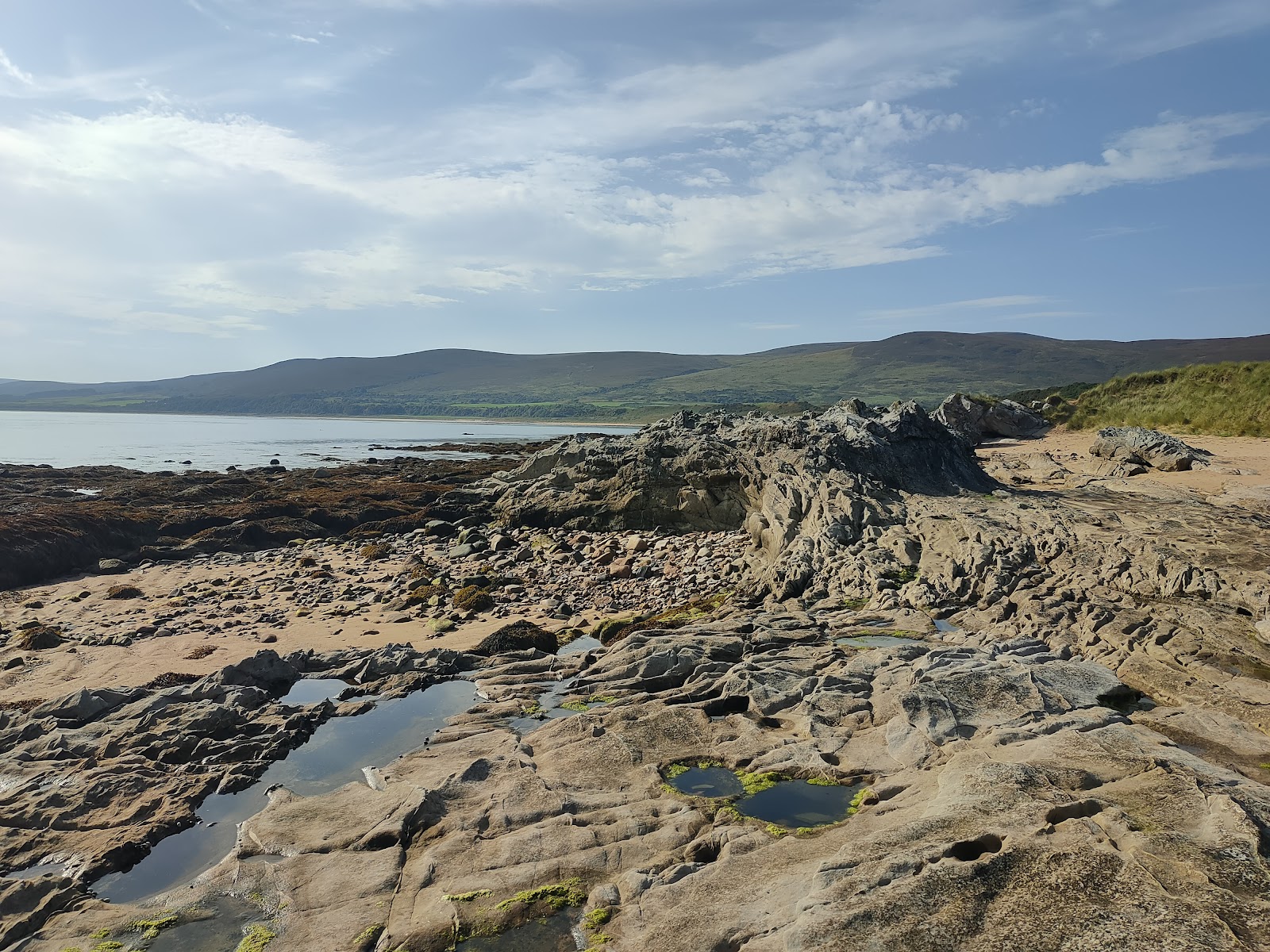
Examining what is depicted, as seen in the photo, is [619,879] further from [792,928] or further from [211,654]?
[211,654]

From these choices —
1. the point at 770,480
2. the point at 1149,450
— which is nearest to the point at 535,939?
the point at 770,480

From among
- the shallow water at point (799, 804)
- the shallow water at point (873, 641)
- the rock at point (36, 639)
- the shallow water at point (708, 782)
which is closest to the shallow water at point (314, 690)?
the shallow water at point (708, 782)

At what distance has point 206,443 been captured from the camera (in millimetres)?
92625

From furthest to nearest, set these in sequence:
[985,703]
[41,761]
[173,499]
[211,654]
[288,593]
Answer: [173,499]
[288,593]
[211,654]
[41,761]
[985,703]

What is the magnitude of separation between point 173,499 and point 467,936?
3928 centimetres

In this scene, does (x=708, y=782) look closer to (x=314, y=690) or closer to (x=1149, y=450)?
(x=314, y=690)

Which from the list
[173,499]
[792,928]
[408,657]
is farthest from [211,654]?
[173,499]

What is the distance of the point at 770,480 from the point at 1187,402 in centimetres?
2864

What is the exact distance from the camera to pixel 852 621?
45.0 ft

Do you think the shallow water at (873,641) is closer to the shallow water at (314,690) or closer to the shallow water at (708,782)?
the shallow water at (708,782)

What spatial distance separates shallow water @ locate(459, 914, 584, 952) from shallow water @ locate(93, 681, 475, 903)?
3.87m

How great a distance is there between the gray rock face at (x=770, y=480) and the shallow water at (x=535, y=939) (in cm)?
1078

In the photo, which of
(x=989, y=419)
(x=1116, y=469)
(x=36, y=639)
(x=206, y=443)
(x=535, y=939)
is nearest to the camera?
(x=535, y=939)

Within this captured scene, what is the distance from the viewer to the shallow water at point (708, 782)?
816cm
